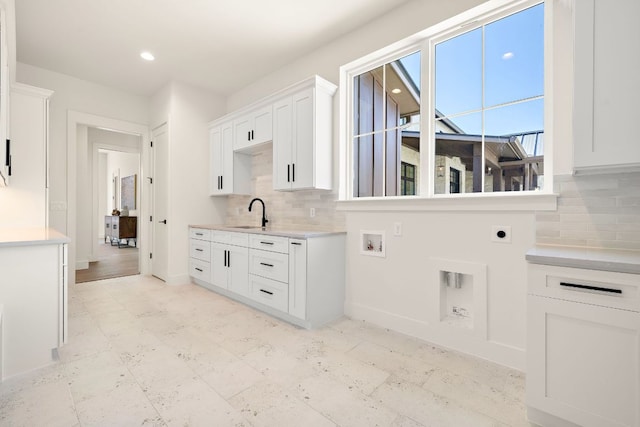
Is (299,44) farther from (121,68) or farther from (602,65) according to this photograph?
(602,65)

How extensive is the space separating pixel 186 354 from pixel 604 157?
9.34 feet

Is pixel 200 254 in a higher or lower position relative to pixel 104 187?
lower

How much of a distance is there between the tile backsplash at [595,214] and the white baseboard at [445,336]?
2.66ft

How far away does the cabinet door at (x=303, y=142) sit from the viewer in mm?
3031

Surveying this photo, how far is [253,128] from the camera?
3.71m

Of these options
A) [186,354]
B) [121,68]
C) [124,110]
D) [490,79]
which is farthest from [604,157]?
[124,110]

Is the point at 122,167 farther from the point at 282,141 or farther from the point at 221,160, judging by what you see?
the point at 282,141

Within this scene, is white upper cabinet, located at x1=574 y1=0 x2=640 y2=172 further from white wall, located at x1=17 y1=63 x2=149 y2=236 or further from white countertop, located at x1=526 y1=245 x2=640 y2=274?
white wall, located at x1=17 y1=63 x2=149 y2=236

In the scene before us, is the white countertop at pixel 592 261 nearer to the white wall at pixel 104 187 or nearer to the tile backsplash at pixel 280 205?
the tile backsplash at pixel 280 205

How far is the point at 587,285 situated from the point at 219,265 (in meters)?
3.42

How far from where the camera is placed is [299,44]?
329 centimetres

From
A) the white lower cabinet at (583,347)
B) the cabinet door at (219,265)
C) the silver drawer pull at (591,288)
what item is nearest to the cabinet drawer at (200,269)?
the cabinet door at (219,265)

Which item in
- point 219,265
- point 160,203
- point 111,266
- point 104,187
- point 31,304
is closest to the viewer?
point 31,304

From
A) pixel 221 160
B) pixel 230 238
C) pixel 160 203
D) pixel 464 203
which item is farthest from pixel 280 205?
pixel 464 203
